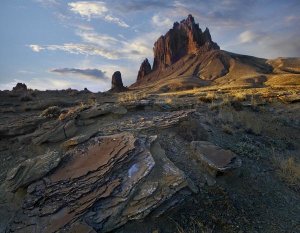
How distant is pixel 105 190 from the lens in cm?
729

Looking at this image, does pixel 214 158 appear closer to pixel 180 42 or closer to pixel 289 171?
pixel 289 171

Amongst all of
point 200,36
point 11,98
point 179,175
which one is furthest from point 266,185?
point 200,36

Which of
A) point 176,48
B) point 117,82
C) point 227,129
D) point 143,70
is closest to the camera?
point 227,129

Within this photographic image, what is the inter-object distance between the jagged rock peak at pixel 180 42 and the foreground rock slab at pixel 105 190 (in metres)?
112

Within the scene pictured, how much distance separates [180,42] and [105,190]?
123m

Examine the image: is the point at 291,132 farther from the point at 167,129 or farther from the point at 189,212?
the point at 189,212

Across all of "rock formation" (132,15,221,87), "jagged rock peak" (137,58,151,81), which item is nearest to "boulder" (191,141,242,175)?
"rock formation" (132,15,221,87)

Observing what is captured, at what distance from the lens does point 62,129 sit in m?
10.7

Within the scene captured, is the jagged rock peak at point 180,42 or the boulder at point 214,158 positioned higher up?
the jagged rock peak at point 180,42

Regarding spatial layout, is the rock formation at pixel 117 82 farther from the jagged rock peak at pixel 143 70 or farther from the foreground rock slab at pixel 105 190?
the foreground rock slab at pixel 105 190

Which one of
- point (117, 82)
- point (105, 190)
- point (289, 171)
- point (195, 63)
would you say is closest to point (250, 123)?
point (289, 171)

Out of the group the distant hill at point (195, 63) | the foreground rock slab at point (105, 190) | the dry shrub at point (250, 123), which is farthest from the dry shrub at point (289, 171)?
the distant hill at point (195, 63)

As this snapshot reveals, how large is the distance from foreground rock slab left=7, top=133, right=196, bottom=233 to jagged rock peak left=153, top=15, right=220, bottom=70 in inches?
4400

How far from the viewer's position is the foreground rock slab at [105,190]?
268 inches
